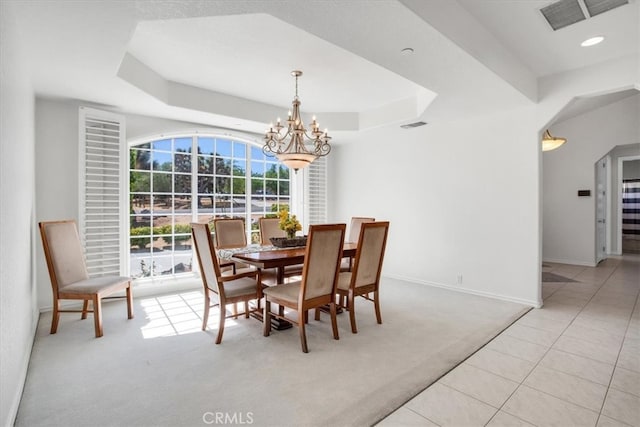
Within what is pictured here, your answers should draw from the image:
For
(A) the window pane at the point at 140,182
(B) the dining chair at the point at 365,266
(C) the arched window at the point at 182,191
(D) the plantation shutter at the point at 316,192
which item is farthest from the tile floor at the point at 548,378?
(A) the window pane at the point at 140,182

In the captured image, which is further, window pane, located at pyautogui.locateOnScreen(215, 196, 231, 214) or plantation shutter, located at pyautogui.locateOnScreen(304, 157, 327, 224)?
plantation shutter, located at pyautogui.locateOnScreen(304, 157, 327, 224)

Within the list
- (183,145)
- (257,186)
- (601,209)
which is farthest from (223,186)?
(601,209)

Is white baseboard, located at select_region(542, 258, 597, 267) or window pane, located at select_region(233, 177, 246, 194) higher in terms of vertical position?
window pane, located at select_region(233, 177, 246, 194)

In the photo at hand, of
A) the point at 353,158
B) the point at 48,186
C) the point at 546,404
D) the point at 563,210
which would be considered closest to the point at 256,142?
the point at 353,158

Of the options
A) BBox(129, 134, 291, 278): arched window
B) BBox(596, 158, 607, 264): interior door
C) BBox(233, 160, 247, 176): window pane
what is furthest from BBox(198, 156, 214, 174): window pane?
BBox(596, 158, 607, 264): interior door

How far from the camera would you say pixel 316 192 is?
21.0 ft

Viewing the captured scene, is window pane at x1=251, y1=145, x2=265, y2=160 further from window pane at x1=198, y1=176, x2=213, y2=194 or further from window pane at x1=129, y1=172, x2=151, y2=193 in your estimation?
window pane at x1=129, y1=172, x2=151, y2=193

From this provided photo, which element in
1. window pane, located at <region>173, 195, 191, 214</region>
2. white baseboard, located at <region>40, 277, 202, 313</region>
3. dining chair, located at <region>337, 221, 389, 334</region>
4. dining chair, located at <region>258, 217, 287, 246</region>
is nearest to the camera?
dining chair, located at <region>337, 221, 389, 334</region>

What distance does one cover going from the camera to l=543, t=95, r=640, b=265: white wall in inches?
234

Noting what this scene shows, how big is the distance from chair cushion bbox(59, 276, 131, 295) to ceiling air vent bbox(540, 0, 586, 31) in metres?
4.58

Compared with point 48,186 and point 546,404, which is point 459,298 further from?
point 48,186

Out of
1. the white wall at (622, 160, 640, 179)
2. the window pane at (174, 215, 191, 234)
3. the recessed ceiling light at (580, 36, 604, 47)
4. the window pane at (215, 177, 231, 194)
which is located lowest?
the window pane at (174, 215, 191, 234)

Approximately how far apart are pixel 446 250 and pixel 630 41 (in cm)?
306

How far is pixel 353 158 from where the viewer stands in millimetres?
Answer: 6340
